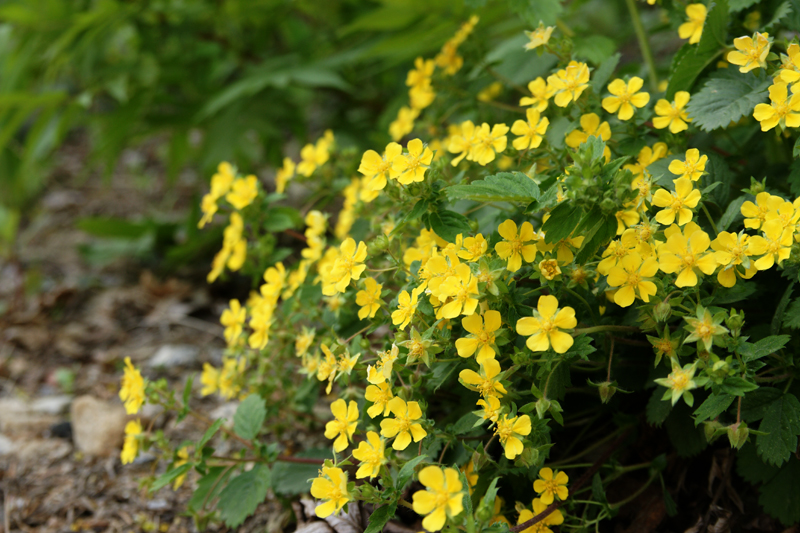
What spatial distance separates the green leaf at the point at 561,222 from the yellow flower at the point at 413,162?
27 cm

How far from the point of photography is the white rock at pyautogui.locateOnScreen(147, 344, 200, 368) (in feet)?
8.45

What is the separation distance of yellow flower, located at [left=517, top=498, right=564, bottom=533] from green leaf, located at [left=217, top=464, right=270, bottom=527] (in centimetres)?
61

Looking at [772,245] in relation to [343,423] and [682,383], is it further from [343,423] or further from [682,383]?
[343,423]

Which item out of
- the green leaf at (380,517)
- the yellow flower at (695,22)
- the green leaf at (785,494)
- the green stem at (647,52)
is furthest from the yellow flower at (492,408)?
the green stem at (647,52)

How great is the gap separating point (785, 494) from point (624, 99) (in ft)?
3.03

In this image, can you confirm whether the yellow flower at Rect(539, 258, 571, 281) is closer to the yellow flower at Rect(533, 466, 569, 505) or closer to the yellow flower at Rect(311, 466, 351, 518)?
the yellow flower at Rect(533, 466, 569, 505)

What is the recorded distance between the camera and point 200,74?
121 inches

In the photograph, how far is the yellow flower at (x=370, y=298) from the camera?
1330mm

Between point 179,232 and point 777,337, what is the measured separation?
10.1 feet

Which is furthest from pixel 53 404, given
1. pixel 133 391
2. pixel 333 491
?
pixel 333 491

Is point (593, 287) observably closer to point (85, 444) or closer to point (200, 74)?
point (85, 444)

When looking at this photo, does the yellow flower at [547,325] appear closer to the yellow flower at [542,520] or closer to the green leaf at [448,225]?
the green leaf at [448,225]

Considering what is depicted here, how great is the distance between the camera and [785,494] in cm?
133

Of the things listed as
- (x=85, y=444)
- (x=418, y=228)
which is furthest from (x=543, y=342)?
(x=85, y=444)
